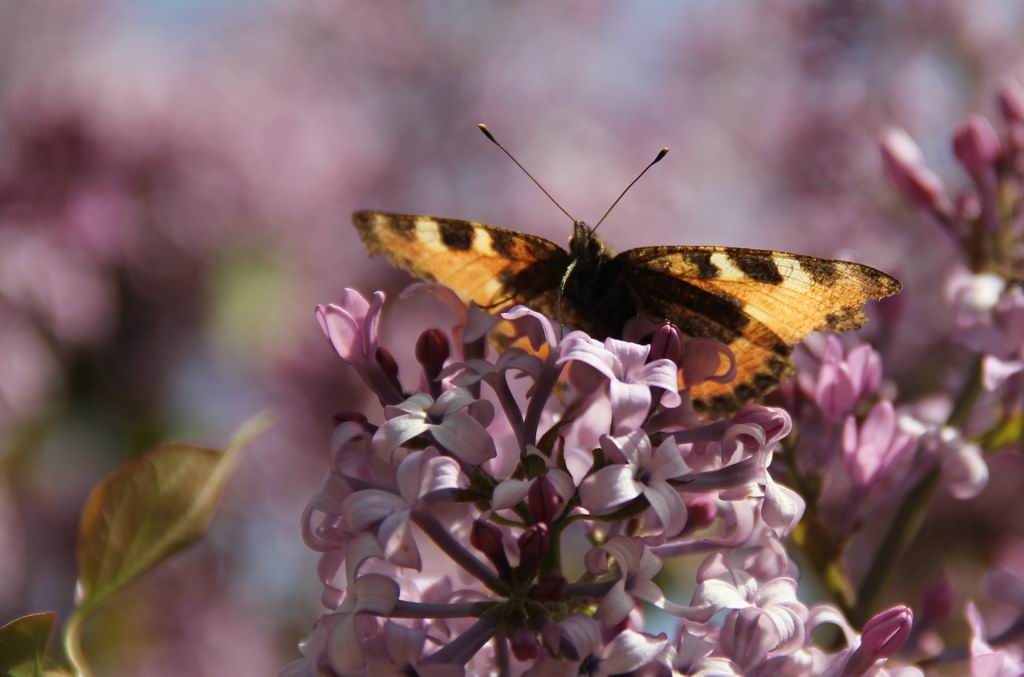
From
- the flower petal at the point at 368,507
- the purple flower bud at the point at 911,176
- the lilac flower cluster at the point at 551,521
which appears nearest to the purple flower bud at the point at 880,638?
the lilac flower cluster at the point at 551,521

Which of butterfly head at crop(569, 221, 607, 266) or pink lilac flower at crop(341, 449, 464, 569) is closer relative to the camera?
pink lilac flower at crop(341, 449, 464, 569)

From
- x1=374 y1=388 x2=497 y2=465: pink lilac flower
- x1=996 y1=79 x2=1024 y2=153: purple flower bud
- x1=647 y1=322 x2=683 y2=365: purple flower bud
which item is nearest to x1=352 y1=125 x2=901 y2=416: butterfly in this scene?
x1=647 y1=322 x2=683 y2=365: purple flower bud

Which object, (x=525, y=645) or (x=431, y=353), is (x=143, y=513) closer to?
(x=431, y=353)

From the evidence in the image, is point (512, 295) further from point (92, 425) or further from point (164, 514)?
point (92, 425)

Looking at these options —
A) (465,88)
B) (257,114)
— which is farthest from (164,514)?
(465,88)

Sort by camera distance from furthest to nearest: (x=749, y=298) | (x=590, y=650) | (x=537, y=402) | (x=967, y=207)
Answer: (x=967, y=207) → (x=749, y=298) → (x=537, y=402) → (x=590, y=650)

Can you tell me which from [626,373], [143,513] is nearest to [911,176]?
[626,373]

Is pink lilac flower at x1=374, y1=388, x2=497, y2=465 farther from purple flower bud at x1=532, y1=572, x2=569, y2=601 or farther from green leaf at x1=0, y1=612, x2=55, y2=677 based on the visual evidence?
green leaf at x1=0, y1=612, x2=55, y2=677
